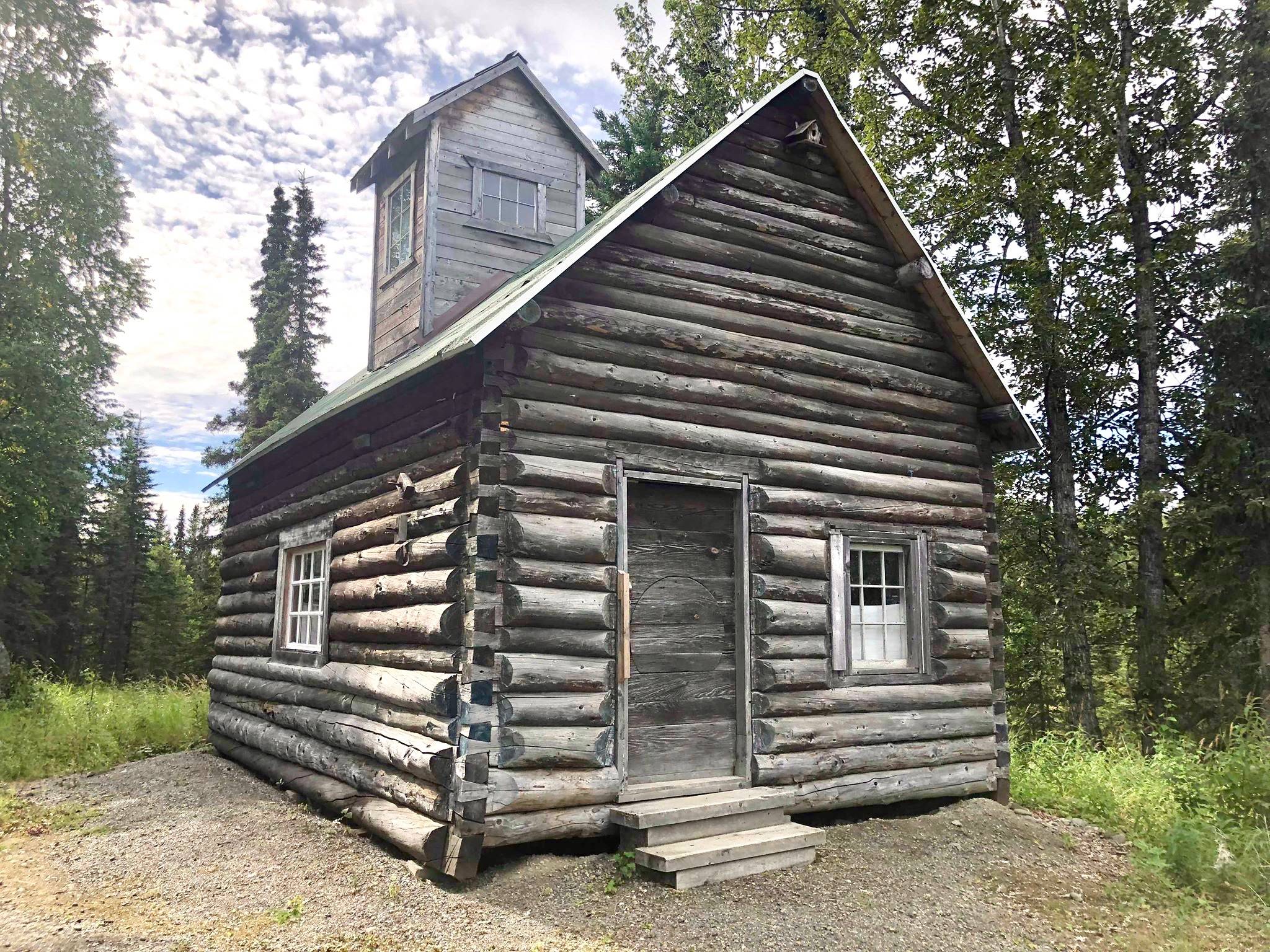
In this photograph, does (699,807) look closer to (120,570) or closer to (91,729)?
(91,729)

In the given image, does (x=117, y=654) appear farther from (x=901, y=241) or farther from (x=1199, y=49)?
(x=1199, y=49)

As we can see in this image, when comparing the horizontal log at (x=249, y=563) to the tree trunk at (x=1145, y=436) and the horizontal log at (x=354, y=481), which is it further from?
the tree trunk at (x=1145, y=436)

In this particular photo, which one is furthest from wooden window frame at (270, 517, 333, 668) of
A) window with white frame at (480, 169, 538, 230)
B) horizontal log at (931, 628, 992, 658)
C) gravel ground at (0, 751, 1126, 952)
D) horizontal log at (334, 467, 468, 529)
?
horizontal log at (931, 628, 992, 658)

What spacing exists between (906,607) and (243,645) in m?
8.43

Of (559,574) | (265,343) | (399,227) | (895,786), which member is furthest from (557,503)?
(265,343)

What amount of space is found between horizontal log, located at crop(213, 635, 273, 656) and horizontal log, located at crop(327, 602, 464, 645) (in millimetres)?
2426

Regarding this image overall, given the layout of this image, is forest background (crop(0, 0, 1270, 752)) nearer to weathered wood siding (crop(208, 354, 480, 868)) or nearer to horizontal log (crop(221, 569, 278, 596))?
horizontal log (crop(221, 569, 278, 596))

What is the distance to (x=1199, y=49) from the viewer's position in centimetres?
1619

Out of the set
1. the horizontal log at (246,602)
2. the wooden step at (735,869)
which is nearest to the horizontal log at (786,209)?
the wooden step at (735,869)

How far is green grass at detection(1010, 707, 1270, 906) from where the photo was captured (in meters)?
6.85

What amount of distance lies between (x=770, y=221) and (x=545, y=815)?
5755 millimetres

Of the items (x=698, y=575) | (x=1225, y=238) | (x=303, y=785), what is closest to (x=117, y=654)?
(x=303, y=785)

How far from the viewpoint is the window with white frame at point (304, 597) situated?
980cm

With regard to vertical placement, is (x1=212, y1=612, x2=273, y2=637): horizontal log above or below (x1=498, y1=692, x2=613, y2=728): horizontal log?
above
